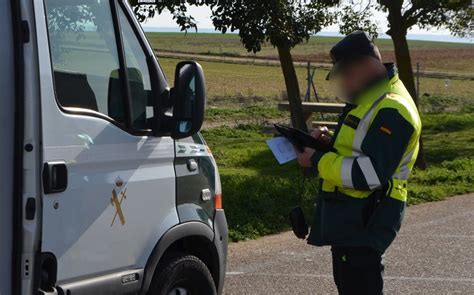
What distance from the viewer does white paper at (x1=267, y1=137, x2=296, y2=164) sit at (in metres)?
4.70

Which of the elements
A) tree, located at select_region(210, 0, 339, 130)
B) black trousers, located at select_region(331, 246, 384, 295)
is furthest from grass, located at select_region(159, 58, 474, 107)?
black trousers, located at select_region(331, 246, 384, 295)

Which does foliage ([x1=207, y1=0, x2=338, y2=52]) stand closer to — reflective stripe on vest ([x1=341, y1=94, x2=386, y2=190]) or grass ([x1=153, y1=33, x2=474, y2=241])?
grass ([x1=153, y1=33, x2=474, y2=241])

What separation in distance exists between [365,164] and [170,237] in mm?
1286

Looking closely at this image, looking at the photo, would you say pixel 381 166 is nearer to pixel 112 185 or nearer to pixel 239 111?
pixel 112 185

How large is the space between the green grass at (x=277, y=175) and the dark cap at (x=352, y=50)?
1489 mm

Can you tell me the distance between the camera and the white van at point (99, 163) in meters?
4.00

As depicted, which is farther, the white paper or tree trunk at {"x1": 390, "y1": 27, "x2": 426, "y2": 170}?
tree trunk at {"x1": 390, "y1": 27, "x2": 426, "y2": 170}

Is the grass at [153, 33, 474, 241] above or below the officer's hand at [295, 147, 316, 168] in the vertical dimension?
below

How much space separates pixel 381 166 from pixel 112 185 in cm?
139

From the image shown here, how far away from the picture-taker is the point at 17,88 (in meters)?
3.99

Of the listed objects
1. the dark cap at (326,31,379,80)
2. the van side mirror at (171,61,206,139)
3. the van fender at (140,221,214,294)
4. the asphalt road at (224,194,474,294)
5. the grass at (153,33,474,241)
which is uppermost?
the dark cap at (326,31,379,80)

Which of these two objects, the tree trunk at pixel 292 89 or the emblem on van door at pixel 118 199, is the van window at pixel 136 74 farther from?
the tree trunk at pixel 292 89

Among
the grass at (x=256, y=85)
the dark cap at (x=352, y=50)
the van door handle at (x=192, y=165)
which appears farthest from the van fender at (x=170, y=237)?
the grass at (x=256, y=85)

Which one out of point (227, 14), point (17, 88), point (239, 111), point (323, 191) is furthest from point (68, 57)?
point (239, 111)
